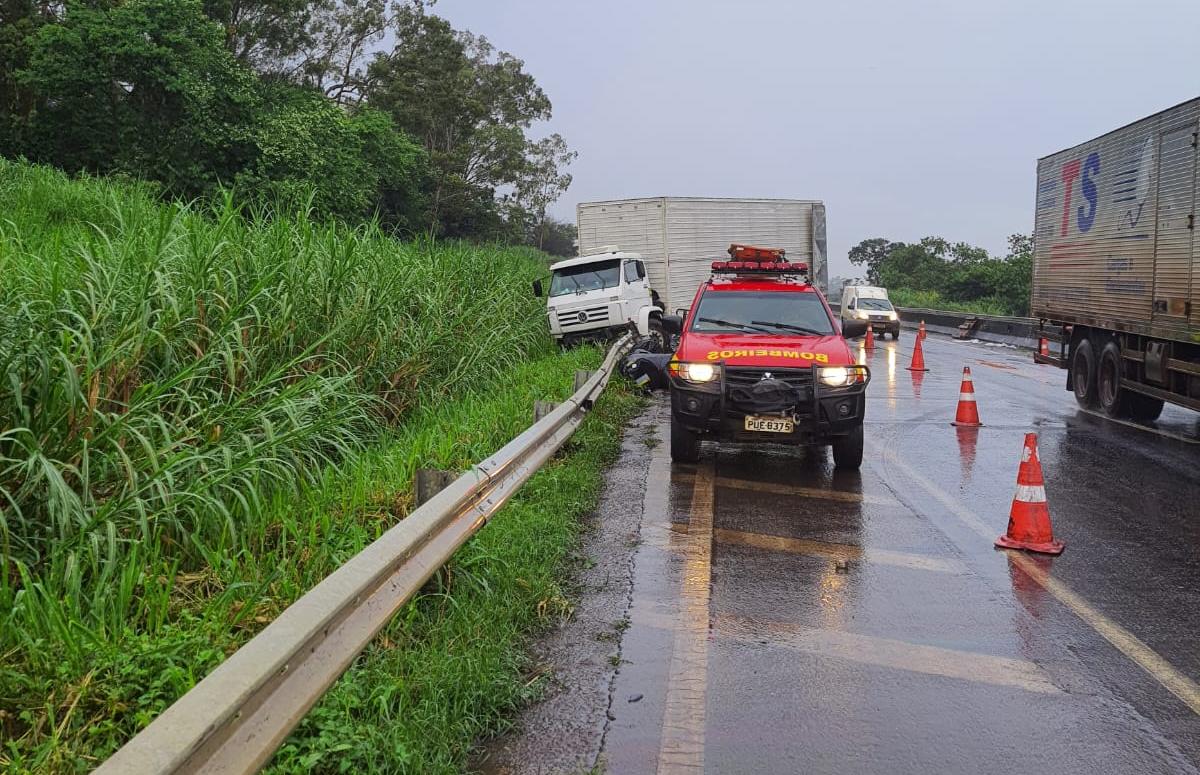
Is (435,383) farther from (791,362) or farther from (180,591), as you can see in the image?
(180,591)

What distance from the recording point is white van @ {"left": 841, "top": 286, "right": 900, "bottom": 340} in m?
35.5

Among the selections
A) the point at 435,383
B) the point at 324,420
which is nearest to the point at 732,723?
the point at 324,420

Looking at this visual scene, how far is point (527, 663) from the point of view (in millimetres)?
4703

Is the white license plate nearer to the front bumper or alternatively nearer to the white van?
the front bumper

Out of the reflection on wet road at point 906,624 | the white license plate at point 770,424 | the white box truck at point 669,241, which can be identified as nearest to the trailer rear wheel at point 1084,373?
the reflection on wet road at point 906,624

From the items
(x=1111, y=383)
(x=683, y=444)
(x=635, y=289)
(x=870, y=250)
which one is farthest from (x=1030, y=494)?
(x=870, y=250)

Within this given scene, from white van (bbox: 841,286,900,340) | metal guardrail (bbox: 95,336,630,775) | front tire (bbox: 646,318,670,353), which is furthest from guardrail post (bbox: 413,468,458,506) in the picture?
white van (bbox: 841,286,900,340)

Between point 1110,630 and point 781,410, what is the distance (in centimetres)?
427

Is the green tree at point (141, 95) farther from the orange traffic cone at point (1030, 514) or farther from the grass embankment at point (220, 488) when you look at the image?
the orange traffic cone at point (1030, 514)

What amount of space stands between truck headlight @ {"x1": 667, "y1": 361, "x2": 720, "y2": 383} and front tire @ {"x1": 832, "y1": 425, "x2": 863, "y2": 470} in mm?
1271

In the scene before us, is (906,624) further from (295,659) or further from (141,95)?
(141,95)

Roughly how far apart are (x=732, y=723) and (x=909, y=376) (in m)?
17.2

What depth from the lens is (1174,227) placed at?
12.1m

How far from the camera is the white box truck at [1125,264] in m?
11.9
